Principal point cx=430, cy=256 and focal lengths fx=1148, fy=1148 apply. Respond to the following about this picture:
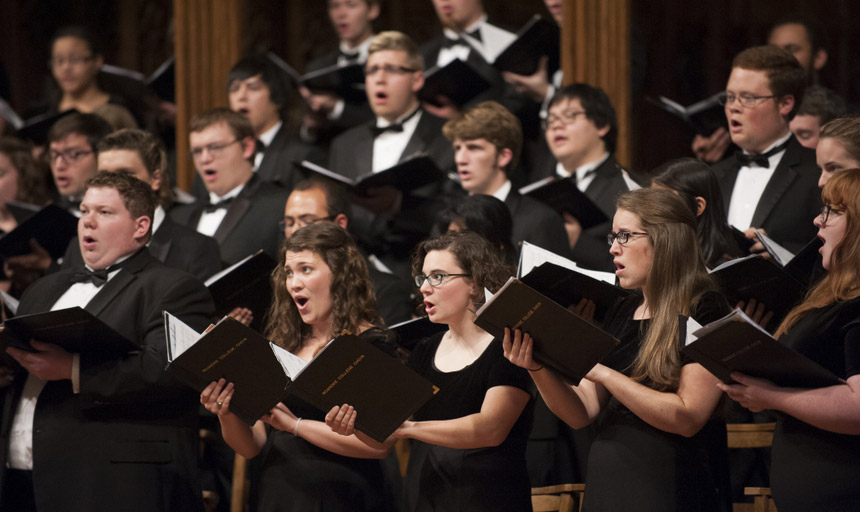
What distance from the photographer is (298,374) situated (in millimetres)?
2836

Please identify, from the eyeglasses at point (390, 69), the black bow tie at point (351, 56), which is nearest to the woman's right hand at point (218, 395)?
the eyeglasses at point (390, 69)

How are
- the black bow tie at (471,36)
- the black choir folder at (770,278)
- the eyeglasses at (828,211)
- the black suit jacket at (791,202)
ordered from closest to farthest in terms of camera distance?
the eyeglasses at (828,211) < the black choir folder at (770,278) < the black suit jacket at (791,202) < the black bow tie at (471,36)

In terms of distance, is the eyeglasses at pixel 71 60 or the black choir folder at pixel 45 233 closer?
the black choir folder at pixel 45 233

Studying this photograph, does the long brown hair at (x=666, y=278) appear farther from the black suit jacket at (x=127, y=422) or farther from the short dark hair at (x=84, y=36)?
the short dark hair at (x=84, y=36)

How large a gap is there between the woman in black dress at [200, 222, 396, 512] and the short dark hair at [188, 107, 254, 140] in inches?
55.6

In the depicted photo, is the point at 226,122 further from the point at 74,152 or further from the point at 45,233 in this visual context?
the point at 45,233

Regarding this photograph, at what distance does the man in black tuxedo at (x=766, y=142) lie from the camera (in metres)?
3.86

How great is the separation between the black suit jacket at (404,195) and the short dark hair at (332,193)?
0.24 metres

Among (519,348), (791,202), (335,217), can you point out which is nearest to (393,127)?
(335,217)

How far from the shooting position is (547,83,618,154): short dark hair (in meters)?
4.46

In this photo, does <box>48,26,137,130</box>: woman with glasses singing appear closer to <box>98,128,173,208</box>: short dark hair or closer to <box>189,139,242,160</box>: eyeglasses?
<box>189,139,242,160</box>: eyeglasses

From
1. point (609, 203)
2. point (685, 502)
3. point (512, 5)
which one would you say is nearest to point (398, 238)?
point (609, 203)

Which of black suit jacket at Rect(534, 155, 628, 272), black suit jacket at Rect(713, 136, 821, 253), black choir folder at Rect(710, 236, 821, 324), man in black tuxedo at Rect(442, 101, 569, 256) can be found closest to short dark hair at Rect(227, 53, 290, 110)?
man in black tuxedo at Rect(442, 101, 569, 256)

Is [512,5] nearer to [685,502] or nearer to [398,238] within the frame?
[398,238]
